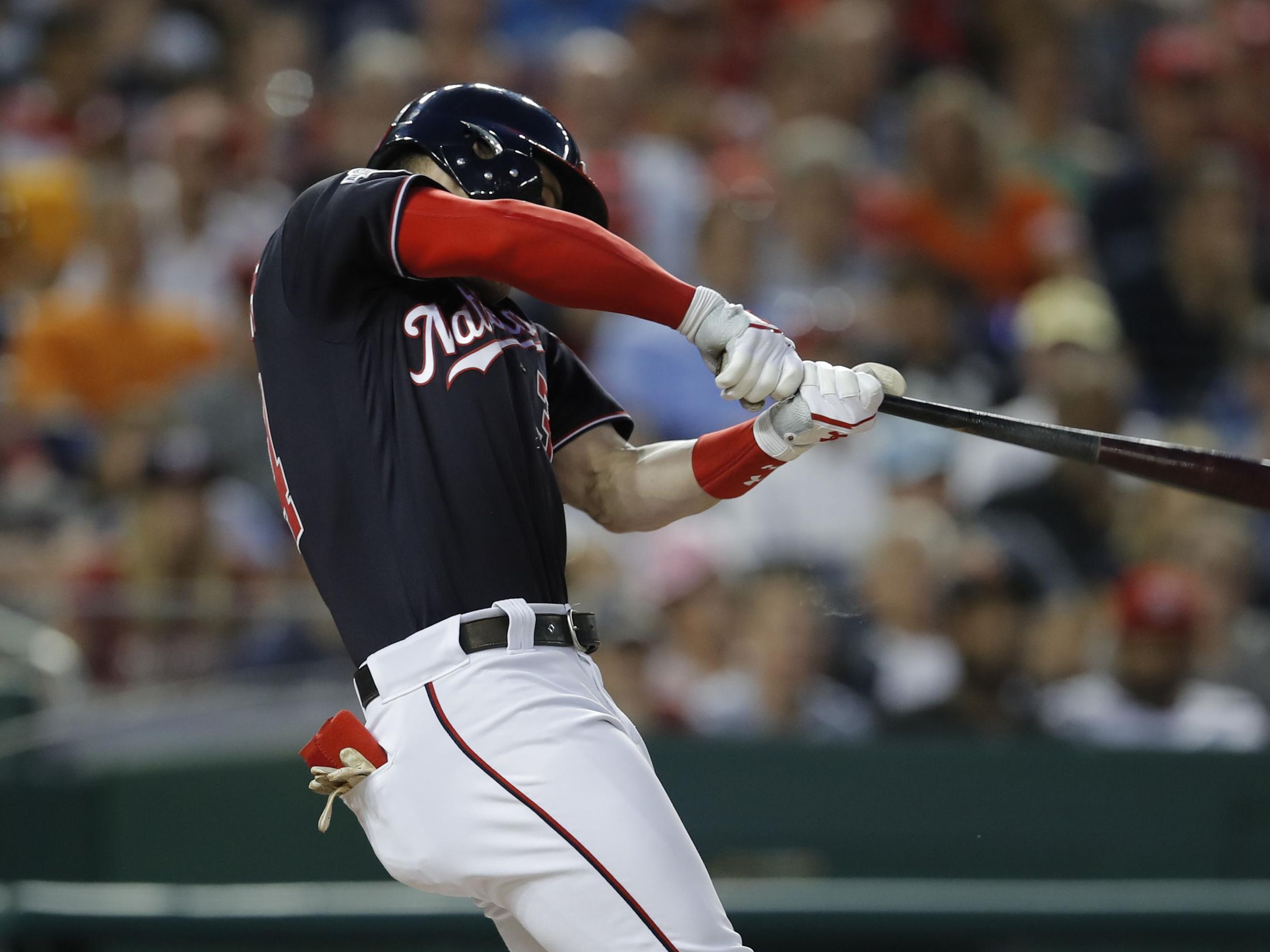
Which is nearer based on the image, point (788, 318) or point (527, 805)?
point (527, 805)

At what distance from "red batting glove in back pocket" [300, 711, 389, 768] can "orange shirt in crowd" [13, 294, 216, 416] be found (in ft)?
12.2

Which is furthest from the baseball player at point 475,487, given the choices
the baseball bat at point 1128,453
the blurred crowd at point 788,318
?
the blurred crowd at point 788,318

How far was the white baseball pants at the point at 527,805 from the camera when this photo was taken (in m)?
2.35

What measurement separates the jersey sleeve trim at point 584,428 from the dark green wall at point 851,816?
90.1 inches

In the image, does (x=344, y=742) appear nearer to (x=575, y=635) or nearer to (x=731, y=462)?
(x=575, y=635)

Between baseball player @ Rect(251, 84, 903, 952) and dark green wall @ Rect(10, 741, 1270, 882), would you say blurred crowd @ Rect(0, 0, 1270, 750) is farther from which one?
baseball player @ Rect(251, 84, 903, 952)

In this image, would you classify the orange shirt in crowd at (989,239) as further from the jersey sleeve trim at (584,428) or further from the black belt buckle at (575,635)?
the black belt buckle at (575,635)

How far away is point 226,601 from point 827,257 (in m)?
2.70

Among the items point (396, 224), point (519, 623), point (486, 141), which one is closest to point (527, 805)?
point (519, 623)

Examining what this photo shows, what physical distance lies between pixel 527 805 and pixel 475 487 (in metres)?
0.48

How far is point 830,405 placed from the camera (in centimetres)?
258

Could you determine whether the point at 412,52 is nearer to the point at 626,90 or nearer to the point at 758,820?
the point at 626,90

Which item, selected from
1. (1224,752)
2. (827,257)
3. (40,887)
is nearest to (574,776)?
(40,887)

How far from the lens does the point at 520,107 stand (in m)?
2.71
